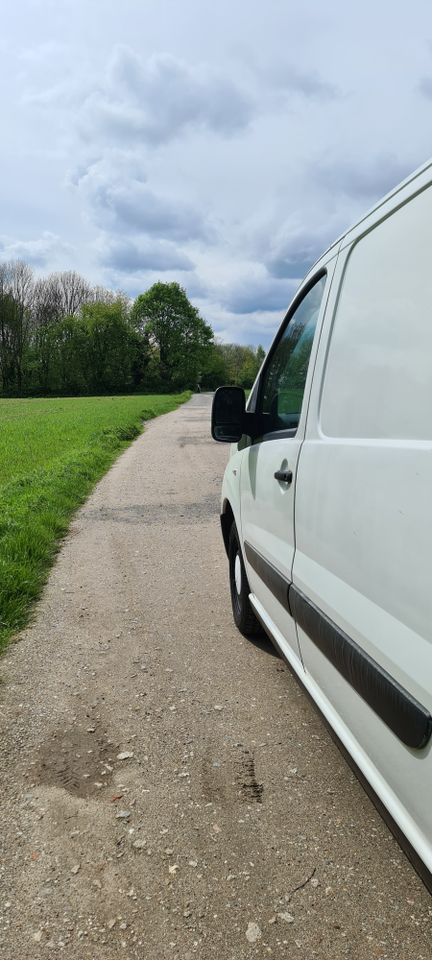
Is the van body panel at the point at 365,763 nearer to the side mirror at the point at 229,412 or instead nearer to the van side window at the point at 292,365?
the van side window at the point at 292,365

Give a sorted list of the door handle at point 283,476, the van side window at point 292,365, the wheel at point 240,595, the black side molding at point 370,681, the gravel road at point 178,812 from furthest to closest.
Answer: the wheel at point 240,595 < the van side window at point 292,365 < the door handle at point 283,476 < the gravel road at point 178,812 < the black side molding at point 370,681

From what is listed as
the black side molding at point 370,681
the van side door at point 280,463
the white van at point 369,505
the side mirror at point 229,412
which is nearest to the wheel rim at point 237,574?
the van side door at point 280,463

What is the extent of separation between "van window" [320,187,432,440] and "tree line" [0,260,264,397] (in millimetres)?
62339

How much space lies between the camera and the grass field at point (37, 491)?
4.67 metres

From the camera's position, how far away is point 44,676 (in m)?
3.38

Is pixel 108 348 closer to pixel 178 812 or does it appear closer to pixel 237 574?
pixel 237 574

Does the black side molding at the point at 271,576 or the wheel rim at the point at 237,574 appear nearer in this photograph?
the black side molding at the point at 271,576

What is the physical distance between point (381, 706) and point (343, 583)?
38 cm

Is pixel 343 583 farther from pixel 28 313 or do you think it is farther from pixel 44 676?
pixel 28 313

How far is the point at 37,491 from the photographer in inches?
333

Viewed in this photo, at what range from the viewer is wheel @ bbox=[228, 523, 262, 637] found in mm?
3705

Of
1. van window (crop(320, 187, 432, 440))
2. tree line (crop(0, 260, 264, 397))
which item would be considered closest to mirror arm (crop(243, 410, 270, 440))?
van window (crop(320, 187, 432, 440))

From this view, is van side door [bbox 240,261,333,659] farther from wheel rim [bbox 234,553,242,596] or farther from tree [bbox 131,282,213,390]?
tree [bbox 131,282,213,390]

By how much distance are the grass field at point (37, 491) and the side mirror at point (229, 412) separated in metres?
1.99
